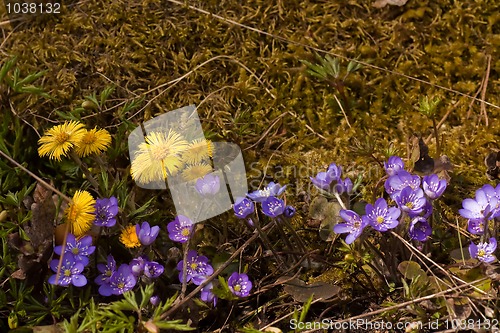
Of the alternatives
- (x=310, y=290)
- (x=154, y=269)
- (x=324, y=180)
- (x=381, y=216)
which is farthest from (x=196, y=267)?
(x=381, y=216)

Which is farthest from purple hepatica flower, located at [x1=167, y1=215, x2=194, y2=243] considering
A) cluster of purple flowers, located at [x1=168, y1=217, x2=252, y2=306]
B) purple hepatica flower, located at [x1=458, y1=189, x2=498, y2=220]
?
purple hepatica flower, located at [x1=458, y1=189, x2=498, y2=220]

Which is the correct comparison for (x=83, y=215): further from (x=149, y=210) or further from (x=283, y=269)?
(x=283, y=269)

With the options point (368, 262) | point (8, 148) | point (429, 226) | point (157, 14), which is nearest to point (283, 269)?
point (368, 262)

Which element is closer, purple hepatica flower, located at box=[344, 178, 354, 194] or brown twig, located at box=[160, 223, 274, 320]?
brown twig, located at box=[160, 223, 274, 320]

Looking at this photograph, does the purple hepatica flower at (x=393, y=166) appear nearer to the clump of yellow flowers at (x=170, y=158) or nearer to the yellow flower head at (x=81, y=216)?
the clump of yellow flowers at (x=170, y=158)

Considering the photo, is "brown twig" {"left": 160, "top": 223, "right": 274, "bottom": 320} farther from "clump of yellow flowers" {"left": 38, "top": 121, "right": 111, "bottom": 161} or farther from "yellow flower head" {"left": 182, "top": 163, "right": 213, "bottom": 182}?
"clump of yellow flowers" {"left": 38, "top": 121, "right": 111, "bottom": 161}

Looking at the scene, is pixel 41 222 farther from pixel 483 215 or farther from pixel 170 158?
pixel 483 215
